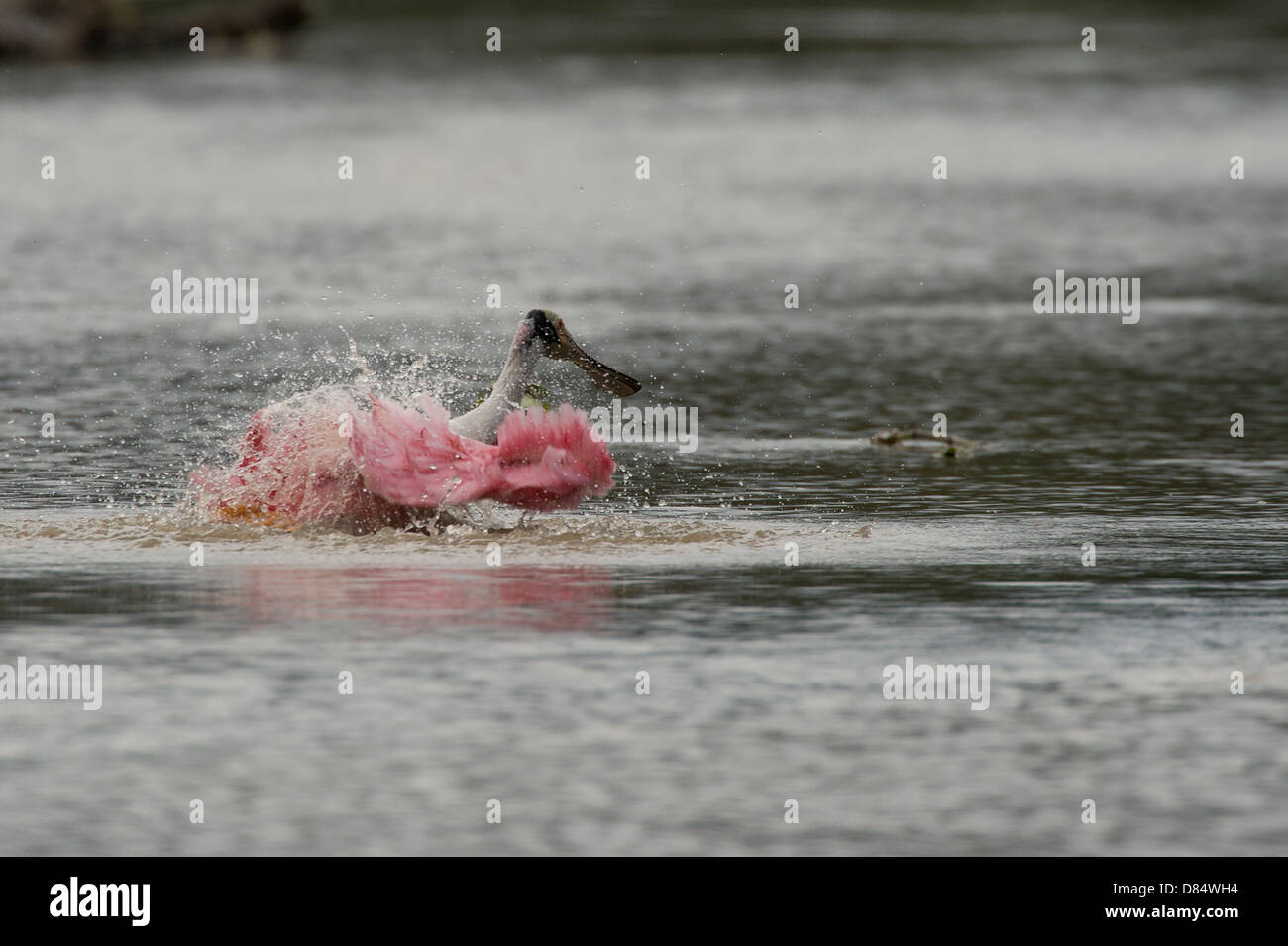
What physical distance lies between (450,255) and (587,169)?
6686 mm

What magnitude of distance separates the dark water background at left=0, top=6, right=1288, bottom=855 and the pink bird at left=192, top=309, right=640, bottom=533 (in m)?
0.20

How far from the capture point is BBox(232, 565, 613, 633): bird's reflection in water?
1105 centimetres

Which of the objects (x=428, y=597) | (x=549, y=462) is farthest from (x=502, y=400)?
(x=428, y=597)

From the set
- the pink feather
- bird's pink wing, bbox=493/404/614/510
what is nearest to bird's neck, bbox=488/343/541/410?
the pink feather

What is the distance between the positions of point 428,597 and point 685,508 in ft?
8.48

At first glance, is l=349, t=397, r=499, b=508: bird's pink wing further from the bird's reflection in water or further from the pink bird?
the bird's reflection in water

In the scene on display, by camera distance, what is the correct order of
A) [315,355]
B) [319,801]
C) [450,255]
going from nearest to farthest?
1. [319,801]
2. [315,355]
3. [450,255]

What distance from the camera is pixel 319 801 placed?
858 cm

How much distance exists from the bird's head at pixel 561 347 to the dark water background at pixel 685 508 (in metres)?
0.75

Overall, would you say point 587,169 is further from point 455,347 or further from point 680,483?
point 680,483

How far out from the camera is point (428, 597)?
37.9 ft

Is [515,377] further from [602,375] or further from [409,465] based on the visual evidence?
[409,465]

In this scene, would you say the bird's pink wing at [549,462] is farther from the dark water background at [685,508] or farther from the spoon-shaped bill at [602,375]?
the spoon-shaped bill at [602,375]
